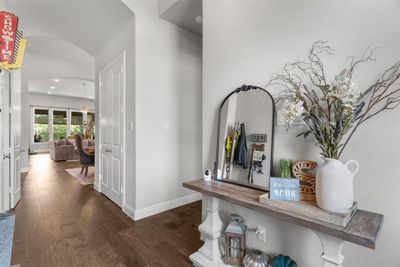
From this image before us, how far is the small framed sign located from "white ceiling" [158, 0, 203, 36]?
8.20ft

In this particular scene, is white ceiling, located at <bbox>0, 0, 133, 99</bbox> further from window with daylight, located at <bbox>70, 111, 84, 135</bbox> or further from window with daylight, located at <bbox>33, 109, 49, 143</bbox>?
window with daylight, located at <bbox>70, 111, 84, 135</bbox>

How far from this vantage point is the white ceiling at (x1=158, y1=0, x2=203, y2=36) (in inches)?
104

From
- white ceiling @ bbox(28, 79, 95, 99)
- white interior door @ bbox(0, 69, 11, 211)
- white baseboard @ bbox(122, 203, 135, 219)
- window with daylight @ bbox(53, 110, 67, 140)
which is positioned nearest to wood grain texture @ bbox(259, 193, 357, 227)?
white baseboard @ bbox(122, 203, 135, 219)

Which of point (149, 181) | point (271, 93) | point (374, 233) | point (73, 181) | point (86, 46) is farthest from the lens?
point (73, 181)

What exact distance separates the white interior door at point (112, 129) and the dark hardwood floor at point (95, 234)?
1.02ft

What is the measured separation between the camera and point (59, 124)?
10.7 metres

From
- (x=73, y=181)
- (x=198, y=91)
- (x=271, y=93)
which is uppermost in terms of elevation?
(x=198, y=91)

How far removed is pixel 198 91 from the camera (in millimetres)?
3496

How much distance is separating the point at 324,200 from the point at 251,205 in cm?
43

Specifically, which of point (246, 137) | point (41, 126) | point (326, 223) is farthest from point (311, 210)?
point (41, 126)

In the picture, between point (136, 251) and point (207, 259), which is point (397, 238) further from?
point (136, 251)

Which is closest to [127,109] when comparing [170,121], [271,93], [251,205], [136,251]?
[170,121]

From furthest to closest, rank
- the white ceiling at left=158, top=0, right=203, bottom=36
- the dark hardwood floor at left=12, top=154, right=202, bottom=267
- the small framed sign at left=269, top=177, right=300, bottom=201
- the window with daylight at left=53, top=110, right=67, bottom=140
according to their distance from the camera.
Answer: the window with daylight at left=53, top=110, right=67, bottom=140
the white ceiling at left=158, top=0, right=203, bottom=36
the dark hardwood floor at left=12, top=154, right=202, bottom=267
the small framed sign at left=269, top=177, right=300, bottom=201

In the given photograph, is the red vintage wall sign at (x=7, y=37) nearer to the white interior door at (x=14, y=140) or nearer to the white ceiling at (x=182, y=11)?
the white interior door at (x=14, y=140)
